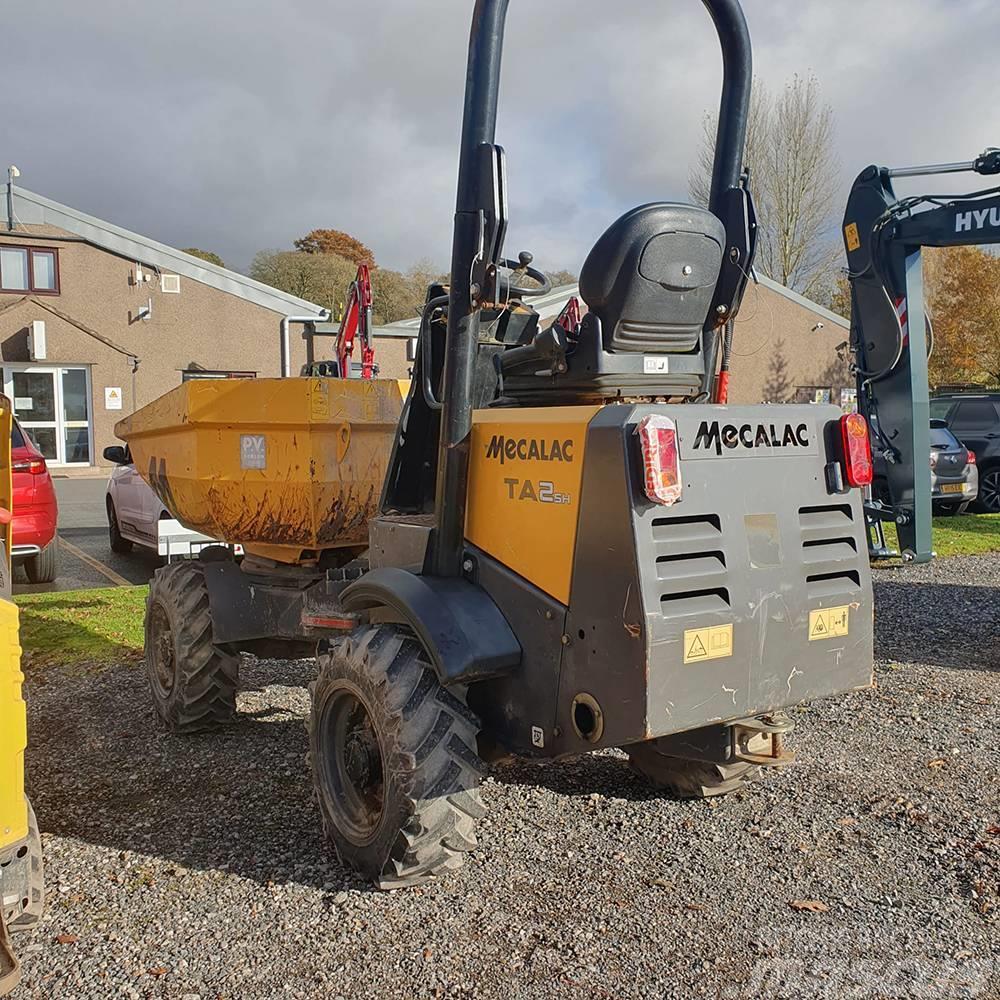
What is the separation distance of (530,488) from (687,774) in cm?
176

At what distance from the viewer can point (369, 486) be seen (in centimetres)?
498

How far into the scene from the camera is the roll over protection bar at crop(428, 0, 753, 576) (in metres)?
3.33

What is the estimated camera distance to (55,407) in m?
25.4

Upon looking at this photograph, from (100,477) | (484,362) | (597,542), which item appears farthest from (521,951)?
(100,477)

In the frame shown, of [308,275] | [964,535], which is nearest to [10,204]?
[308,275]

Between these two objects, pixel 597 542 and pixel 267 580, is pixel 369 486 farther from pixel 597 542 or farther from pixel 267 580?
pixel 597 542

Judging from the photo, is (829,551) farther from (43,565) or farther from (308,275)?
(308,275)

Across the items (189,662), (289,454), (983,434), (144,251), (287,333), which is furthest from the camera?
(287,333)

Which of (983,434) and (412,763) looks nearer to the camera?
(412,763)

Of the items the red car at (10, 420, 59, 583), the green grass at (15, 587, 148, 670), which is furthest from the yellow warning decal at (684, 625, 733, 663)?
the red car at (10, 420, 59, 583)

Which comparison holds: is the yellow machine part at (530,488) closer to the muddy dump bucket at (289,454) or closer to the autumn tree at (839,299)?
the muddy dump bucket at (289,454)

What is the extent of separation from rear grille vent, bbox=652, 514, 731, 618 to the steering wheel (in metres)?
1.11

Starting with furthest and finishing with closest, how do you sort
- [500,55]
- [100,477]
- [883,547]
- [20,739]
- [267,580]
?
[100,477], [883,547], [267,580], [500,55], [20,739]

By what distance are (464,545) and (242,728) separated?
2491 mm
